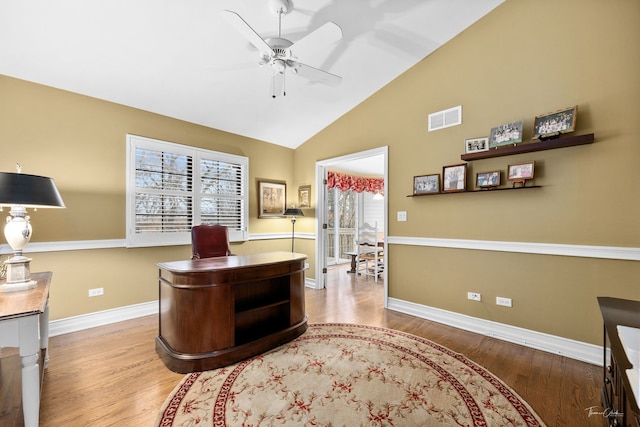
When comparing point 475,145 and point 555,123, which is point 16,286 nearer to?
point 475,145

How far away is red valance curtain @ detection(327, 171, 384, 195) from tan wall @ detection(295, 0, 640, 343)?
2.87 meters

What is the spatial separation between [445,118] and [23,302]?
408 cm

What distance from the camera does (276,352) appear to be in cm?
264

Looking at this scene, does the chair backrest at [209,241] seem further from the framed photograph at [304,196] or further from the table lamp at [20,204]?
the framed photograph at [304,196]

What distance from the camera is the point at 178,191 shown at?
3.98m

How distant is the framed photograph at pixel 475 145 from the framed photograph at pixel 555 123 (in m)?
0.45

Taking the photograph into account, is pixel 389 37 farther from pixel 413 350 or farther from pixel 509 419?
pixel 509 419

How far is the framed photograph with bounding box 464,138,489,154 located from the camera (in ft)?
10.1

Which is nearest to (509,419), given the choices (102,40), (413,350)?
(413,350)

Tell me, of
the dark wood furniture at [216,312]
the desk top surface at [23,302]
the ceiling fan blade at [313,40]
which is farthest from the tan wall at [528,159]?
the desk top surface at [23,302]

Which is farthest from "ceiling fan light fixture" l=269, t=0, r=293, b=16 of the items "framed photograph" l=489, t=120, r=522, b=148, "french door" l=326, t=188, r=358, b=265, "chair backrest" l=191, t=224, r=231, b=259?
"french door" l=326, t=188, r=358, b=265

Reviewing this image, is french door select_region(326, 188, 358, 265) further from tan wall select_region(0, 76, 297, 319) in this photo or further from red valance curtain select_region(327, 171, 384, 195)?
tan wall select_region(0, 76, 297, 319)

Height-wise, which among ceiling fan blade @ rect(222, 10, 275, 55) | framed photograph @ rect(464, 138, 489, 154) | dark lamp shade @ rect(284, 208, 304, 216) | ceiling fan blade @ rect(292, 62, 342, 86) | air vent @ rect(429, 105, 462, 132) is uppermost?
ceiling fan blade @ rect(222, 10, 275, 55)

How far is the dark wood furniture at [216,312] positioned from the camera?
7.67 feet
